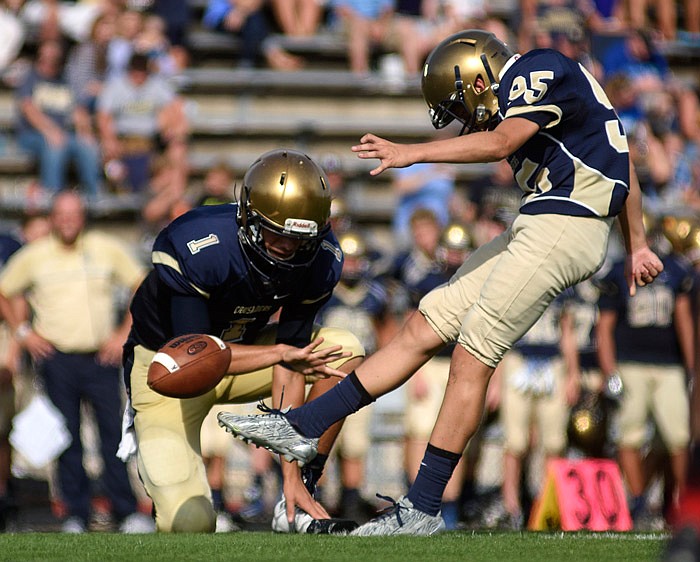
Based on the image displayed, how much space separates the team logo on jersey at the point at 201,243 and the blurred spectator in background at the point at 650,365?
13.7 ft

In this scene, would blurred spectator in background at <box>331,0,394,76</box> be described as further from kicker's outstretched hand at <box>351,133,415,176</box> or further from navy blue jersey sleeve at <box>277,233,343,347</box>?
kicker's outstretched hand at <box>351,133,415,176</box>

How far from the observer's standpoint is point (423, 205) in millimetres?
10258

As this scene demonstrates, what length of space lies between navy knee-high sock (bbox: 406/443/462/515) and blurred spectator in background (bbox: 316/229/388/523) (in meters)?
3.76

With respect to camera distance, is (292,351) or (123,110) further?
(123,110)

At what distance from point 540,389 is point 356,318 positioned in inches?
53.0

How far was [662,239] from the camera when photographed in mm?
9062

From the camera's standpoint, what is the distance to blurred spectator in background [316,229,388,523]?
8.52 meters

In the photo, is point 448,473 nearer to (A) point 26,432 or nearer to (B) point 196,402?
(B) point 196,402

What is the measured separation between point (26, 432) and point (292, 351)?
12.6 ft

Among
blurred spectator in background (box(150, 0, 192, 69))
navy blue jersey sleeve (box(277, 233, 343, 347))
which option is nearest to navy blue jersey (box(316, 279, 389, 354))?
navy blue jersey sleeve (box(277, 233, 343, 347))

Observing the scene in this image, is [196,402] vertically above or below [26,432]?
above

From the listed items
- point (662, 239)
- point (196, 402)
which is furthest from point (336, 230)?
point (196, 402)

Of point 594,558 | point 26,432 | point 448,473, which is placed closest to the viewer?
point 594,558

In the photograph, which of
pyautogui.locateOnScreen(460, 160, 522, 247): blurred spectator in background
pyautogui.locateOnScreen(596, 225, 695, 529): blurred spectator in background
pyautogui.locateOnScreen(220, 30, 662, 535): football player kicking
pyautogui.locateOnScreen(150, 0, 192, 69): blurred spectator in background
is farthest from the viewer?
pyautogui.locateOnScreen(150, 0, 192, 69): blurred spectator in background
